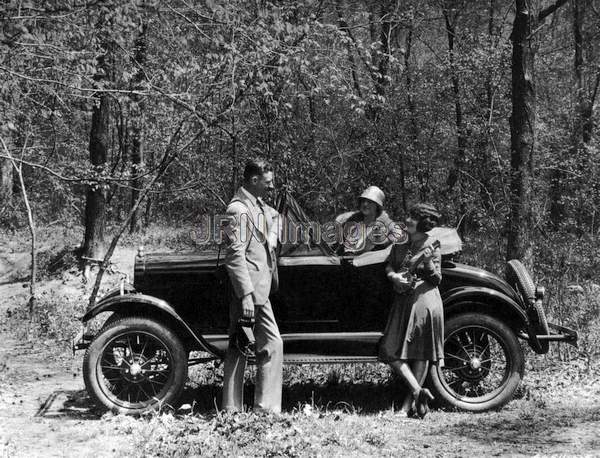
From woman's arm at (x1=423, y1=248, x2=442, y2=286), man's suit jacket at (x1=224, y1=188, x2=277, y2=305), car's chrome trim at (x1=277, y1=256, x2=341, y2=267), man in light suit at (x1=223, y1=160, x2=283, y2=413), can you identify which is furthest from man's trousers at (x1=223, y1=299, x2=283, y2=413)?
woman's arm at (x1=423, y1=248, x2=442, y2=286)

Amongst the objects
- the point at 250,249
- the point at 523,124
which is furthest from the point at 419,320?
the point at 523,124

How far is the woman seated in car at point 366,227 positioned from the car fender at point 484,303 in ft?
2.43

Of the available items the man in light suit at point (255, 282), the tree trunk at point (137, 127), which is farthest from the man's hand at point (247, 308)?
the tree trunk at point (137, 127)

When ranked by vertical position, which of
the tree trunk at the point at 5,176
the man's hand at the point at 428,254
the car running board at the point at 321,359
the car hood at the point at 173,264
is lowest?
the car running board at the point at 321,359

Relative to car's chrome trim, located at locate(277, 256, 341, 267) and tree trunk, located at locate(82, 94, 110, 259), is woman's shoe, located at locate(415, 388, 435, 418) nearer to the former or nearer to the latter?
car's chrome trim, located at locate(277, 256, 341, 267)

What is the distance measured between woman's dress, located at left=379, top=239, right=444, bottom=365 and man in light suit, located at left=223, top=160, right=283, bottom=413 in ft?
3.20

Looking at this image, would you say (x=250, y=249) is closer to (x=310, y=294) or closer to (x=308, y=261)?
(x=308, y=261)

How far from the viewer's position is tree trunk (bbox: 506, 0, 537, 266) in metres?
8.71

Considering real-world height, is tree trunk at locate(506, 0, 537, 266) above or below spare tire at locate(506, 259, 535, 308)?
above

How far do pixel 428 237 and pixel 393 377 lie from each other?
1.76 m

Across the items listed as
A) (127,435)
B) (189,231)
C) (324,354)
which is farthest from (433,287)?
(189,231)

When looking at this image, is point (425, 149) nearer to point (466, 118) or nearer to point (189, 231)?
point (466, 118)

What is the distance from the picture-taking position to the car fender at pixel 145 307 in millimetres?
5828

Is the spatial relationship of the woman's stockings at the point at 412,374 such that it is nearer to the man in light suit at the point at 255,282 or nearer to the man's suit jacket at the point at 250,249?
the man in light suit at the point at 255,282
